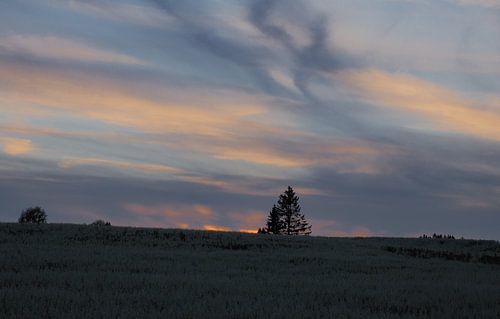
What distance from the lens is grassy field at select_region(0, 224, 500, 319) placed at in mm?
12133

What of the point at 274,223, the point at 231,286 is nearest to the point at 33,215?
the point at 274,223

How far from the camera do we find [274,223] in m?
84.8

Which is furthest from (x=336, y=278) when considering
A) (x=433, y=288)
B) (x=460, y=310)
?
(x=460, y=310)

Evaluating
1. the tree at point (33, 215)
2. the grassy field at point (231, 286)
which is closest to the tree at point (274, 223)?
the tree at point (33, 215)

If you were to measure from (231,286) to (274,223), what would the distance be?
6928 centimetres

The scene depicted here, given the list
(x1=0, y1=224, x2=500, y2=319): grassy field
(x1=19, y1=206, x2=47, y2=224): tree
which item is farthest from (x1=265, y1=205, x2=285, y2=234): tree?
(x1=0, y1=224, x2=500, y2=319): grassy field

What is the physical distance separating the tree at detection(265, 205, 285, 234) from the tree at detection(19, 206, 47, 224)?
33057 millimetres

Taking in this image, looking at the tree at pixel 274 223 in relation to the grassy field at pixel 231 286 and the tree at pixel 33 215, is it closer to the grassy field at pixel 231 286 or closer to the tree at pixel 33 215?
the tree at pixel 33 215

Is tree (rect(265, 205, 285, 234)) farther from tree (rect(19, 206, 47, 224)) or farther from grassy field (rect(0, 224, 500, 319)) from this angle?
grassy field (rect(0, 224, 500, 319))

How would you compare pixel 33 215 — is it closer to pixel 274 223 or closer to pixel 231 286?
pixel 274 223

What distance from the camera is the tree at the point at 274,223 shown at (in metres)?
83.4

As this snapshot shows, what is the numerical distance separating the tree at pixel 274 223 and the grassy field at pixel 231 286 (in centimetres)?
5325

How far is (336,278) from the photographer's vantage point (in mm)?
19391

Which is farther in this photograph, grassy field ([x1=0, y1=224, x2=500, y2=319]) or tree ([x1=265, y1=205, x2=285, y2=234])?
tree ([x1=265, y1=205, x2=285, y2=234])
